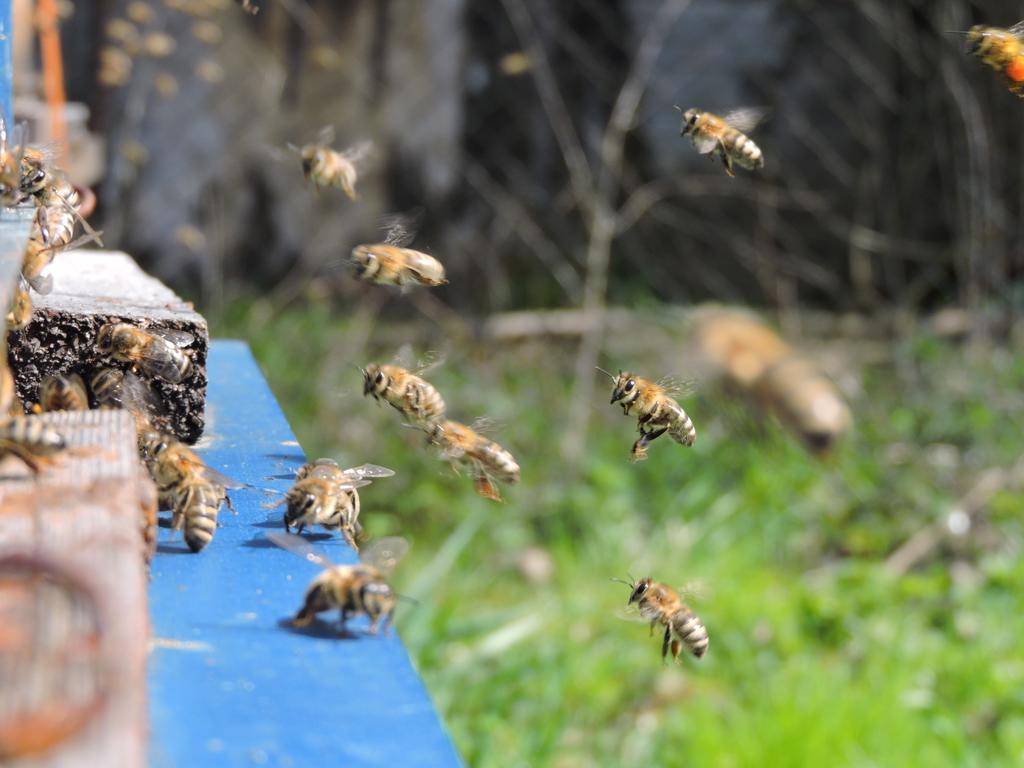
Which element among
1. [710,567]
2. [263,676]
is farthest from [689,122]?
[710,567]

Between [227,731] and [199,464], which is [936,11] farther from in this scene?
[227,731]

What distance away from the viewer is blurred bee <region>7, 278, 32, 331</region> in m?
1.60

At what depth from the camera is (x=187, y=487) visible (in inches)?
56.7

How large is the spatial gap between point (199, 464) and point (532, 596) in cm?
311

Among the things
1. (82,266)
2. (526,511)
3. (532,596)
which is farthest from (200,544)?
(526,511)

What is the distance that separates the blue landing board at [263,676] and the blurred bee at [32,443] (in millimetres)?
157

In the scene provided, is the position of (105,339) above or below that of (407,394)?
above

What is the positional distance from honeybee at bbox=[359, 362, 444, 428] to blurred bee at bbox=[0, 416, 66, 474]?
2.70 feet

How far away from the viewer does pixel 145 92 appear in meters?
6.20

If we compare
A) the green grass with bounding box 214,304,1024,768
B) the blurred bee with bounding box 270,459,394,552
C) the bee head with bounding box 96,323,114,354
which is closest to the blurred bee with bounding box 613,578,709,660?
the green grass with bounding box 214,304,1024,768

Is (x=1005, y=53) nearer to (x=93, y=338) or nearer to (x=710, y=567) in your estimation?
(x=93, y=338)

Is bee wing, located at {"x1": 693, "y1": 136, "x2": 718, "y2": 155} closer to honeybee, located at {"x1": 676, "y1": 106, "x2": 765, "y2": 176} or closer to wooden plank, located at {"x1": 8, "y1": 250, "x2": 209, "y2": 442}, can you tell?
honeybee, located at {"x1": 676, "y1": 106, "x2": 765, "y2": 176}

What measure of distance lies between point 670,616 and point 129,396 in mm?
906

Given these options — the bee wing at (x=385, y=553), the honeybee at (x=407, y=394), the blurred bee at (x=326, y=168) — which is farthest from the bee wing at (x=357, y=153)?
the bee wing at (x=385, y=553)
